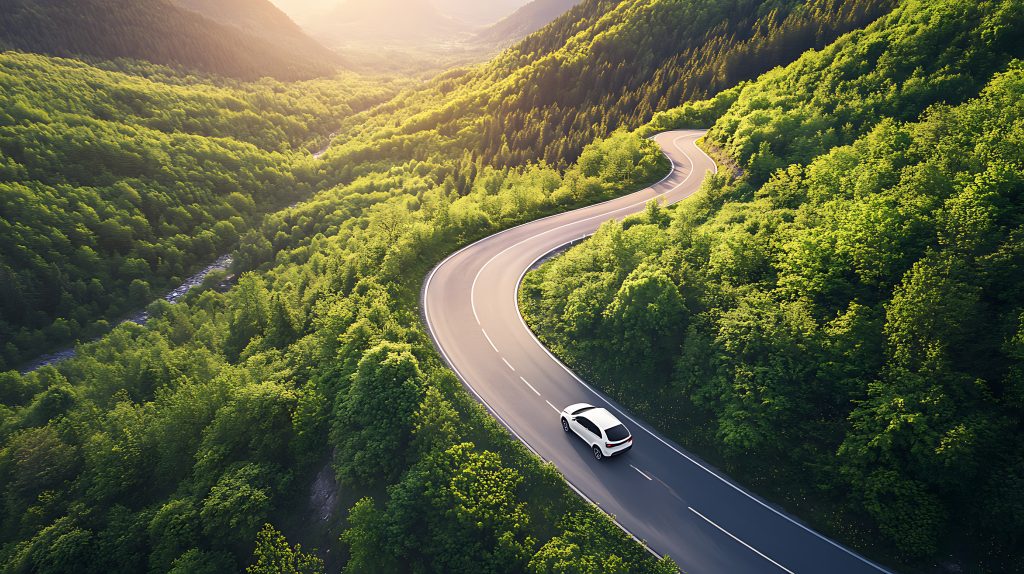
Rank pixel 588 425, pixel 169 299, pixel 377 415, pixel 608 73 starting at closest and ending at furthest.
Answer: pixel 588 425
pixel 377 415
pixel 169 299
pixel 608 73

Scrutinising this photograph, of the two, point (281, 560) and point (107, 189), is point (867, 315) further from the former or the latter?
point (107, 189)

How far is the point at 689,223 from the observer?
1323 inches

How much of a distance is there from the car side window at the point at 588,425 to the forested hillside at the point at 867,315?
4.34m

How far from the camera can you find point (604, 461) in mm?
23641

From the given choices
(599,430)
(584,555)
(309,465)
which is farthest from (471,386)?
(584,555)

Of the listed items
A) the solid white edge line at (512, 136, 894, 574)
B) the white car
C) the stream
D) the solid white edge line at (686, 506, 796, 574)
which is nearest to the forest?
the solid white edge line at (512, 136, 894, 574)

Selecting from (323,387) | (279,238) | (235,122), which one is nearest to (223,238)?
(279,238)

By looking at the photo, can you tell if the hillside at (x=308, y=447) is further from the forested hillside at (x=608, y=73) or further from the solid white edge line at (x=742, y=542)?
the forested hillside at (x=608, y=73)

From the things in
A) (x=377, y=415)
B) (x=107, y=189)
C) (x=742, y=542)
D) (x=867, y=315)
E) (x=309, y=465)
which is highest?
(x=107, y=189)

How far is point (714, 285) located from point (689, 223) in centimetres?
773

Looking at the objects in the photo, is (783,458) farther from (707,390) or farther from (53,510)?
(53,510)

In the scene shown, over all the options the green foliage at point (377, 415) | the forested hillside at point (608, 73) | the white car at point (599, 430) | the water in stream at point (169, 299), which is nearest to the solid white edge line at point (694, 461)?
the white car at point (599, 430)

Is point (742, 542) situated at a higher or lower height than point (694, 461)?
lower

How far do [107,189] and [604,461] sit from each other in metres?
126
